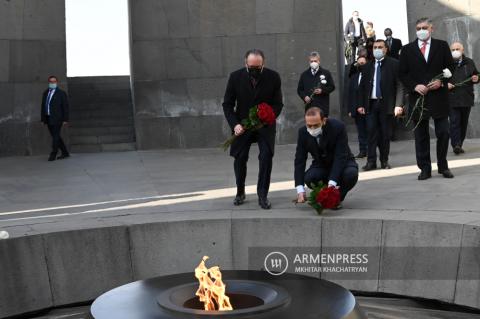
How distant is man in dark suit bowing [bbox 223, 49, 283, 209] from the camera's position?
8.53 m

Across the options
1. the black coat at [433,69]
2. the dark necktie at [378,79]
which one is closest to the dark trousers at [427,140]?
the black coat at [433,69]

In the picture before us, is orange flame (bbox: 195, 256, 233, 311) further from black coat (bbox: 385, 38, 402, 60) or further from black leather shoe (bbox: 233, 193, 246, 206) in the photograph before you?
black coat (bbox: 385, 38, 402, 60)

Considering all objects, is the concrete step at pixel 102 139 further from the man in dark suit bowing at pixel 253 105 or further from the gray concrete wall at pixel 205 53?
the man in dark suit bowing at pixel 253 105

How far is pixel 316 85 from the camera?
1282cm

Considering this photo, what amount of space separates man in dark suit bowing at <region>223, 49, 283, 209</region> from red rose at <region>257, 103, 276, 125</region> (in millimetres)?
169

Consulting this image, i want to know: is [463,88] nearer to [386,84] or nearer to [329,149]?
[386,84]

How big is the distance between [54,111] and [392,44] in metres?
7.48

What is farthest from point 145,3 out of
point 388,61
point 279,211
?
point 279,211

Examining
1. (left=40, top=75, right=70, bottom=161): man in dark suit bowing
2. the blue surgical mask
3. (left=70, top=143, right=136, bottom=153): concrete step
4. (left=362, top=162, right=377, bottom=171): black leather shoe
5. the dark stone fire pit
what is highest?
the blue surgical mask

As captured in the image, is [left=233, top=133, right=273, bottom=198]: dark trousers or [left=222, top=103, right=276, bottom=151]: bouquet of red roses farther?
[left=233, top=133, right=273, bottom=198]: dark trousers

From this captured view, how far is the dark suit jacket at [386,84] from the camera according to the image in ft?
36.8

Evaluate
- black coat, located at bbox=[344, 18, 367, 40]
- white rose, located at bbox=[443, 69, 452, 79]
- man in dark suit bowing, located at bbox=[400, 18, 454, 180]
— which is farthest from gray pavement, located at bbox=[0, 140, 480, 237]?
black coat, located at bbox=[344, 18, 367, 40]

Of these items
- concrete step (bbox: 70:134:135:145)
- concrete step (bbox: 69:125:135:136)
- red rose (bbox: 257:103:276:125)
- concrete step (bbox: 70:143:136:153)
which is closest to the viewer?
red rose (bbox: 257:103:276:125)

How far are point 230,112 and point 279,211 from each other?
1.41m
